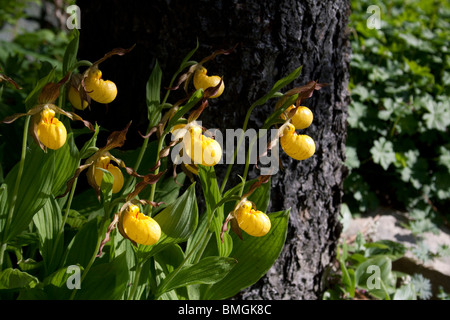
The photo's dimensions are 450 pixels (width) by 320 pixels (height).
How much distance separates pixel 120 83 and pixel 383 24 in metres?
2.01

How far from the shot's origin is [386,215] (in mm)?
2498

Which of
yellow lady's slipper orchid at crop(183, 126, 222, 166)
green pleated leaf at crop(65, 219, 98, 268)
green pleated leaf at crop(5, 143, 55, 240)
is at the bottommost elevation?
green pleated leaf at crop(65, 219, 98, 268)

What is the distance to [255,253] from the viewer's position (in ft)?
4.52

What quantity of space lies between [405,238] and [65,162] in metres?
1.75

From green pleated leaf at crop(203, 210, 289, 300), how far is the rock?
99 cm

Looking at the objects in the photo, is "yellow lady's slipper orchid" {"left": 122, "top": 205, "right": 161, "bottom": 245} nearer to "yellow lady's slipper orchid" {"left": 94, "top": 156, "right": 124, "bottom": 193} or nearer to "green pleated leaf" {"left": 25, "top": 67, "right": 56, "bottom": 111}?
"yellow lady's slipper orchid" {"left": 94, "top": 156, "right": 124, "bottom": 193}

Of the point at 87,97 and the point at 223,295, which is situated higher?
the point at 87,97

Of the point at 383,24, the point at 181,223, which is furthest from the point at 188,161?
the point at 383,24

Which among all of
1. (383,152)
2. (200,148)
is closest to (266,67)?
(200,148)

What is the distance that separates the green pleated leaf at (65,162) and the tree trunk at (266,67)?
358 mm

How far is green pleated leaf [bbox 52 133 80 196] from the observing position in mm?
1233

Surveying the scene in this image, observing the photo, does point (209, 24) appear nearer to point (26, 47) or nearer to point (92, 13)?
point (92, 13)

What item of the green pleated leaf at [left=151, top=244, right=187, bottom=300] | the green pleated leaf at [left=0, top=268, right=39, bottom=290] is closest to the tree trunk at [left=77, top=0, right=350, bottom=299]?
the green pleated leaf at [left=151, top=244, right=187, bottom=300]

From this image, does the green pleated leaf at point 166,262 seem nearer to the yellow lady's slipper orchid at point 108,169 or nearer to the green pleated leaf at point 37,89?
the yellow lady's slipper orchid at point 108,169
